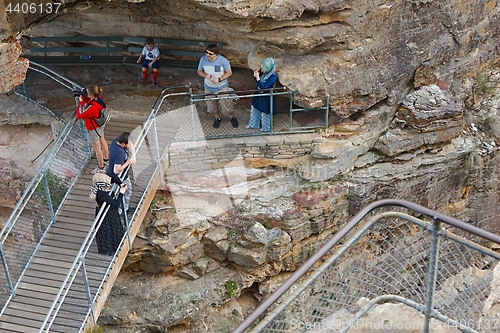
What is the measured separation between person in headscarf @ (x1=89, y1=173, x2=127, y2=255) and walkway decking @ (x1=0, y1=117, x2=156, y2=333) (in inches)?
6.7

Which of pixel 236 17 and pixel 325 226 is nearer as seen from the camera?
pixel 236 17

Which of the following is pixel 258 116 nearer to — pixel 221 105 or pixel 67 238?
pixel 221 105

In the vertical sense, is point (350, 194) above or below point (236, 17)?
below

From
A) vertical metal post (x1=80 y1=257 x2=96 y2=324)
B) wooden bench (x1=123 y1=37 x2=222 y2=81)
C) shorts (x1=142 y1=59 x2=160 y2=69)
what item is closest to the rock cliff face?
wooden bench (x1=123 y1=37 x2=222 y2=81)

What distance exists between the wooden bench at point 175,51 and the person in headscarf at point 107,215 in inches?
137

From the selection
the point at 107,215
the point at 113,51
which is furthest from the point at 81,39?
the point at 107,215

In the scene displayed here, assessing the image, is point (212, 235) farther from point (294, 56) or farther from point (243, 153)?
point (294, 56)

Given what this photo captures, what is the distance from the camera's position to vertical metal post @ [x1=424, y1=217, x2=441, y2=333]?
4438 mm

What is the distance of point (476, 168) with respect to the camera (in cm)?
1165

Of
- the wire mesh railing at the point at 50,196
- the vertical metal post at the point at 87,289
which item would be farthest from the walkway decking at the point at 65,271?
the wire mesh railing at the point at 50,196

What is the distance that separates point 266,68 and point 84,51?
372 centimetres

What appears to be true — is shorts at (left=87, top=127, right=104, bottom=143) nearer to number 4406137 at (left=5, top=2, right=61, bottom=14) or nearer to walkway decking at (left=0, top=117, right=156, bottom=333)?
walkway decking at (left=0, top=117, right=156, bottom=333)

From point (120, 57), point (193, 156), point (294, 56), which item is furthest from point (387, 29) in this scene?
point (120, 57)

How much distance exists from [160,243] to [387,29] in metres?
4.88
